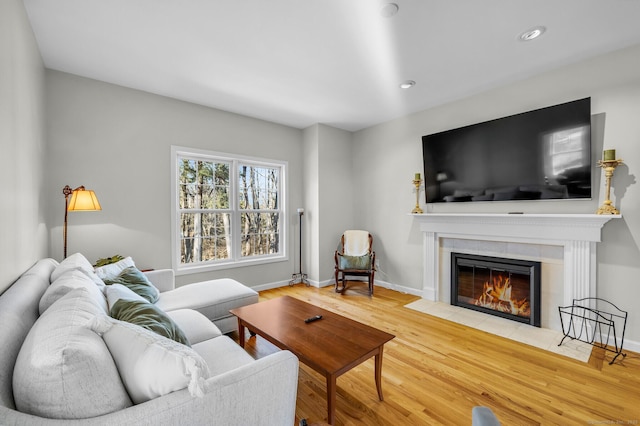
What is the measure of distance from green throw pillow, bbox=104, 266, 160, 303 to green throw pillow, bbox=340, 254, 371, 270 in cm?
261

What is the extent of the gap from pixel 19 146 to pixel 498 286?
4505 millimetres

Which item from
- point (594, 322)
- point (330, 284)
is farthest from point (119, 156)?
point (594, 322)

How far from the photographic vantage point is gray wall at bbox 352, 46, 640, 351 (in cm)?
250

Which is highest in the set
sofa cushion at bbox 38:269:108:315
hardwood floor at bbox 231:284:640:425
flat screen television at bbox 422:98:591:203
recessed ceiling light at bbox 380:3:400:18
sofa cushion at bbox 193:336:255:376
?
recessed ceiling light at bbox 380:3:400:18

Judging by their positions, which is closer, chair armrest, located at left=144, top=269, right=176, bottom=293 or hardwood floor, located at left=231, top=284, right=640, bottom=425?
hardwood floor, located at left=231, top=284, right=640, bottom=425

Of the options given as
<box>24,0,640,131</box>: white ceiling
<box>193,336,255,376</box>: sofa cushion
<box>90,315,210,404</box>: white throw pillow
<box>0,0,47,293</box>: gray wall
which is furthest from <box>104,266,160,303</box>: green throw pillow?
<box>24,0,640,131</box>: white ceiling

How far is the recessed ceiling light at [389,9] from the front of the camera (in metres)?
1.96

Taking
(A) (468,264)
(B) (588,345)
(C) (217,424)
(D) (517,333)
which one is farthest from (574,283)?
(C) (217,424)

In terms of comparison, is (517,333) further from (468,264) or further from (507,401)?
(507,401)

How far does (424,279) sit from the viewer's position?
3.92 m

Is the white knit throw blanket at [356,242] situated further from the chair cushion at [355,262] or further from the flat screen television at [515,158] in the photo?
the flat screen television at [515,158]

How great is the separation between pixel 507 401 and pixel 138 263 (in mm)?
3732

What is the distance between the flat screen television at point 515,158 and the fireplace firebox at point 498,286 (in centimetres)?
76

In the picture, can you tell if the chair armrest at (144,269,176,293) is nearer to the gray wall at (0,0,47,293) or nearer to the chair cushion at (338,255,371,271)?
the gray wall at (0,0,47,293)
